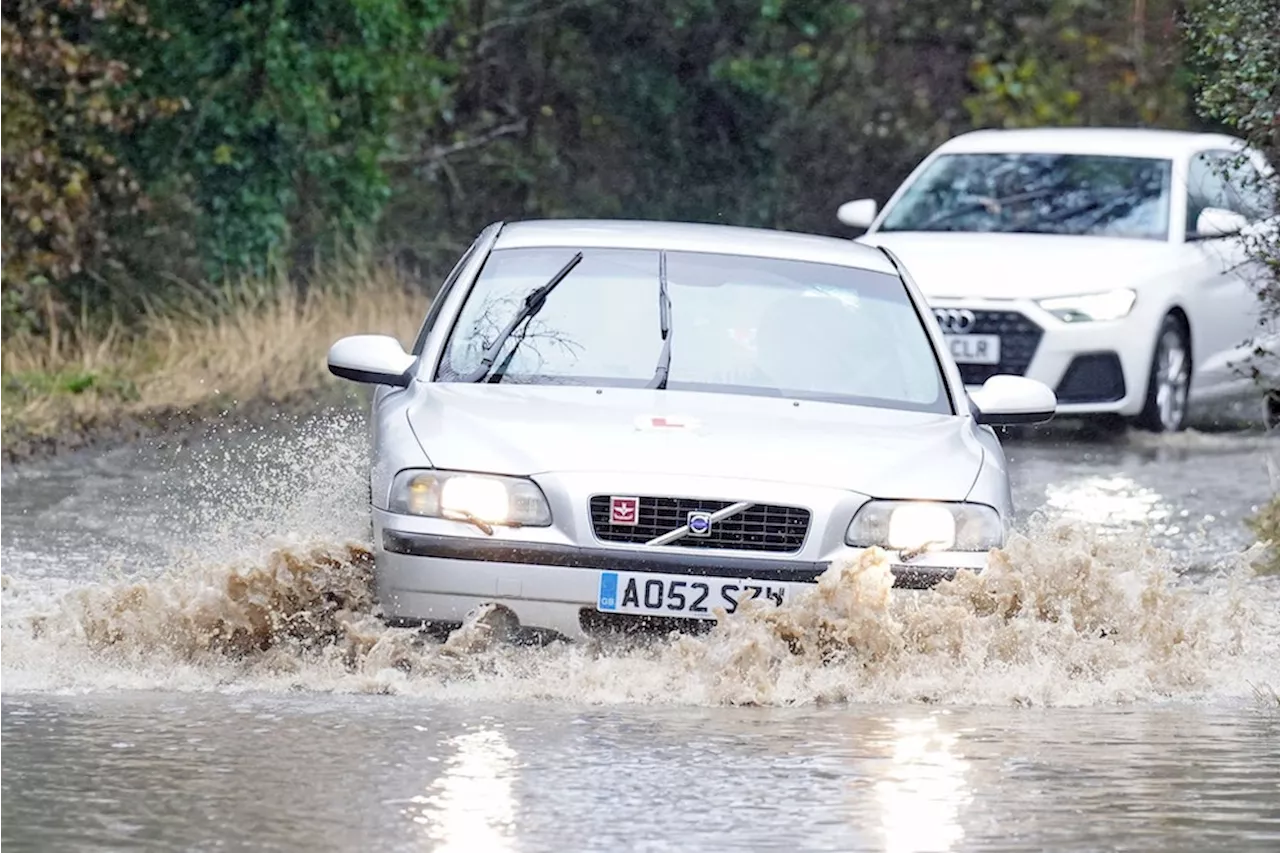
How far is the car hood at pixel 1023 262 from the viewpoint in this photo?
17.7m

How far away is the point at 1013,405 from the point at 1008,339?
768 cm

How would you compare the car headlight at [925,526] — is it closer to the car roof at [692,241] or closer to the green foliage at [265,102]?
the car roof at [692,241]

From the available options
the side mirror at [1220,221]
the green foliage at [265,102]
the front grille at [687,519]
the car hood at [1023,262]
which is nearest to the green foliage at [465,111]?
the green foliage at [265,102]

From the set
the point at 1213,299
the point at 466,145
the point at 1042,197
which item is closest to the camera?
the point at 1213,299

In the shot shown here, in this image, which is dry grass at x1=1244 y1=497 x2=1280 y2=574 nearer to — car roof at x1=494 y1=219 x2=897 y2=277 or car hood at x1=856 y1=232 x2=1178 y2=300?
car roof at x1=494 y1=219 x2=897 y2=277

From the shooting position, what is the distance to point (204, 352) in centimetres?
2008

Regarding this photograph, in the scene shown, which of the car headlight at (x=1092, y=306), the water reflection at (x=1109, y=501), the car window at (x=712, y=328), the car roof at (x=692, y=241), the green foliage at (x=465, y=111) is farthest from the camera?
the green foliage at (x=465, y=111)

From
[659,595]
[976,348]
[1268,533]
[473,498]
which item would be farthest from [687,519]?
[976,348]

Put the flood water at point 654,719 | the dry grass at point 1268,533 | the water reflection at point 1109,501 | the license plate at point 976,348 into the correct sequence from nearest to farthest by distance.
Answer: the flood water at point 654,719 < the dry grass at point 1268,533 < the water reflection at point 1109,501 < the license plate at point 976,348

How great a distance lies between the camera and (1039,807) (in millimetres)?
7184

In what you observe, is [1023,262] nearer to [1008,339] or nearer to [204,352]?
[1008,339]

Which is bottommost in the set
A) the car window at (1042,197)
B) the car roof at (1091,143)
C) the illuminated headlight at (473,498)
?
the car window at (1042,197)

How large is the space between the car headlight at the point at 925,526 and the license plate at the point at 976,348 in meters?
8.36

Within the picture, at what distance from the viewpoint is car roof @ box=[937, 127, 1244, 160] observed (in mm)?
19469
